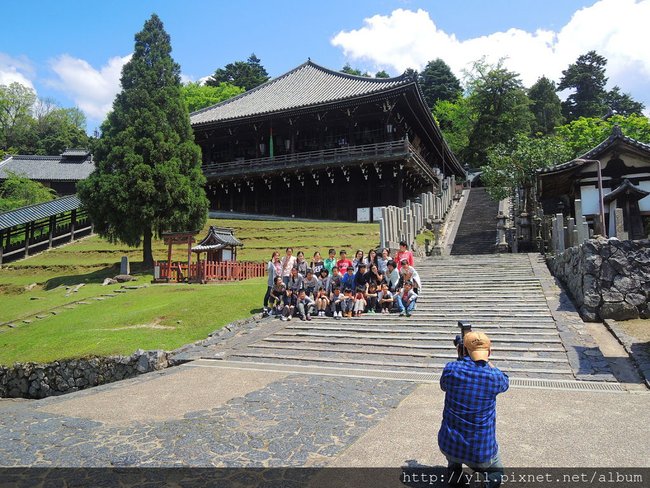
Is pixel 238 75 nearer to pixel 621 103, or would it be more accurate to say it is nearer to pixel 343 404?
pixel 621 103

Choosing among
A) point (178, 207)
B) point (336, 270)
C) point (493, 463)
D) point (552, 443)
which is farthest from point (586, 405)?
point (178, 207)

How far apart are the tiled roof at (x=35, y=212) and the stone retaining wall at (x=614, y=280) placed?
93.4ft

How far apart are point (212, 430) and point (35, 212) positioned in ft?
94.5

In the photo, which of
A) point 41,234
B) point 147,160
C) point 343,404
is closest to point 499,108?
point 147,160

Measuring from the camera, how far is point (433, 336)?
32.4ft

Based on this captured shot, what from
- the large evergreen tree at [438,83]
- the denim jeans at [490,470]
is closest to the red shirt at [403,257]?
the denim jeans at [490,470]

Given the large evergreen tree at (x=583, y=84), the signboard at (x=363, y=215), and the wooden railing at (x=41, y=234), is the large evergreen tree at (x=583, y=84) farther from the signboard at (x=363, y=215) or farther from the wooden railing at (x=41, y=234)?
the wooden railing at (x=41, y=234)

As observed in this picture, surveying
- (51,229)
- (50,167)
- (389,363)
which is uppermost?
(50,167)

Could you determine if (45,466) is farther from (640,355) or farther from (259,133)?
(259,133)

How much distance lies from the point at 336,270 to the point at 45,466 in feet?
30.2

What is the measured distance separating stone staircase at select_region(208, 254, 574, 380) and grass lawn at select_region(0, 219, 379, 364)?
220 centimetres

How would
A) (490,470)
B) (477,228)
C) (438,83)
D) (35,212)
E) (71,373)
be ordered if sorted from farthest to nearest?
(438,83) → (35,212) → (477,228) → (71,373) → (490,470)

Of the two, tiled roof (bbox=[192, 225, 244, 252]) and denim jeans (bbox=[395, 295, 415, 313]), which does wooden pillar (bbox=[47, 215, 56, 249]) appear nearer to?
tiled roof (bbox=[192, 225, 244, 252])

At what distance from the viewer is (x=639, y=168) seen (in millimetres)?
18266
